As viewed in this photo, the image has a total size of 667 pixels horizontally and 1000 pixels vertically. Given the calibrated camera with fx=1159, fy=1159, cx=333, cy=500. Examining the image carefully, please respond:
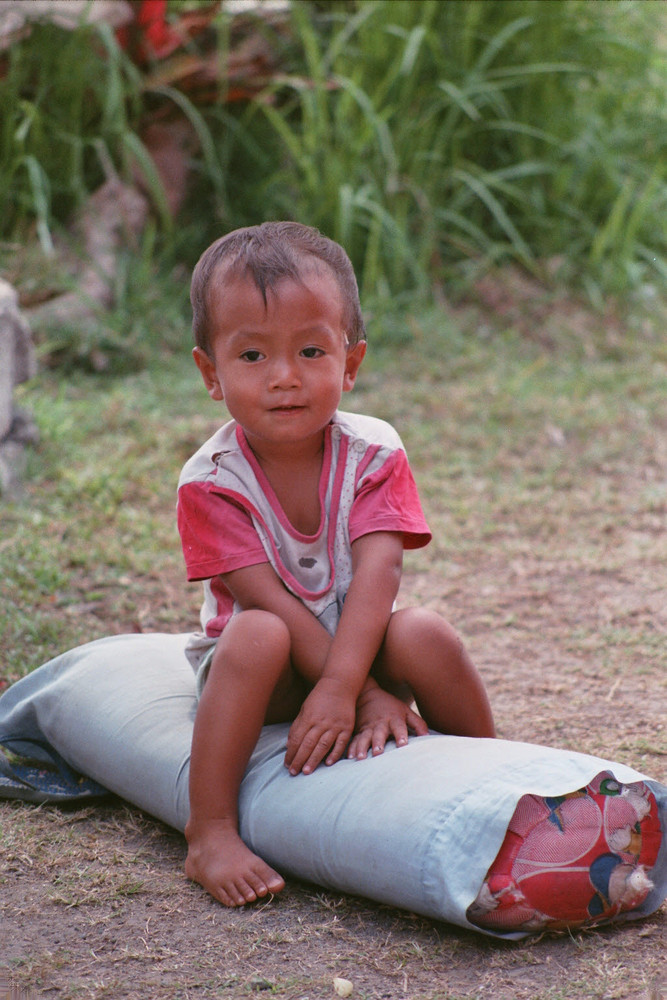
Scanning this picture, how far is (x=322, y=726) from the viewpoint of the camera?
2018 millimetres

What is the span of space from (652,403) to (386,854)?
10.8 feet

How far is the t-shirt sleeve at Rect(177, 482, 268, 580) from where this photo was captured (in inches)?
83.6

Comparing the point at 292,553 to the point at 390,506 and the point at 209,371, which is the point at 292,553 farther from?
the point at 209,371

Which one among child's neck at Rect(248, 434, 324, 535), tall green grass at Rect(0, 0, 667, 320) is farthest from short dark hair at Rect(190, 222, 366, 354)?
tall green grass at Rect(0, 0, 667, 320)

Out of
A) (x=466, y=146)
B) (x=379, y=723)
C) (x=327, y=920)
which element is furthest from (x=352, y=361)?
(x=466, y=146)

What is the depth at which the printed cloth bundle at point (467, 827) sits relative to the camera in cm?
177

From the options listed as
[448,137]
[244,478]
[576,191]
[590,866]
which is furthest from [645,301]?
[590,866]

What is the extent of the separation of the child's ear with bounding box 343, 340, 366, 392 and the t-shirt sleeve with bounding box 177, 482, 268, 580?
0.33 metres

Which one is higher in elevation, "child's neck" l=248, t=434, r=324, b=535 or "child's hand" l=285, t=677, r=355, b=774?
"child's neck" l=248, t=434, r=324, b=535

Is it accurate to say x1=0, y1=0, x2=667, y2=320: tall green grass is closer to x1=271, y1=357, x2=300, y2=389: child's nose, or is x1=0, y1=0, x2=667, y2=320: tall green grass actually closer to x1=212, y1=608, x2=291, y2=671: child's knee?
x1=271, y1=357, x2=300, y2=389: child's nose

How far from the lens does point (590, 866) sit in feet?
5.90

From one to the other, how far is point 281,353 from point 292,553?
38cm

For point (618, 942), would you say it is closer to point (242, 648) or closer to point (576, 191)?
point (242, 648)

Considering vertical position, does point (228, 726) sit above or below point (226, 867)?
above
